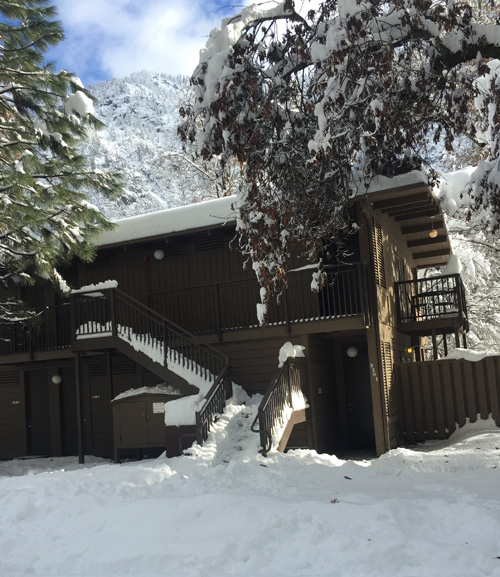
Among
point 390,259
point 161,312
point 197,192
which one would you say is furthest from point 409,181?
point 197,192

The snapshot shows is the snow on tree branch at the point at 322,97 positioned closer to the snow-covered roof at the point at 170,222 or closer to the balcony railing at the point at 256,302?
the balcony railing at the point at 256,302

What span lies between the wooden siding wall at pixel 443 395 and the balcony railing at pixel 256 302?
255 cm

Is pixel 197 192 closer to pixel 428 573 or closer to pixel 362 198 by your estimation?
pixel 362 198

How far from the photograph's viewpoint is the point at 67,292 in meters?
14.5

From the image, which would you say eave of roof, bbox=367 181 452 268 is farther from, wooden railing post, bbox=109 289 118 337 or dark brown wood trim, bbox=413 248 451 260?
wooden railing post, bbox=109 289 118 337

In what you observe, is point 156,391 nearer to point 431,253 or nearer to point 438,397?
point 438,397

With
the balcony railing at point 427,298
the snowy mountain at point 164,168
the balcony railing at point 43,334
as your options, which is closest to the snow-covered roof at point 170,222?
the snowy mountain at point 164,168

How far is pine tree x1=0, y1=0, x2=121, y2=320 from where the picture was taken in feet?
42.5

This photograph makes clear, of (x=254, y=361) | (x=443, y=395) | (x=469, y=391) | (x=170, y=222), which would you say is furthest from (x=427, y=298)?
(x=170, y=222)

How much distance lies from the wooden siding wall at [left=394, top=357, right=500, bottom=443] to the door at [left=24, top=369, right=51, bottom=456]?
9.56 meters

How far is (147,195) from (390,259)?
105 metres

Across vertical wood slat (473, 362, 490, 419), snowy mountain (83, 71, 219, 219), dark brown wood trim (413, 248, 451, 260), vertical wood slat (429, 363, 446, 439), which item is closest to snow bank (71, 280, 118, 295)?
vertical wood slat (429, 363, 446, 439)

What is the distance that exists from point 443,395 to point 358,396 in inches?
83.5

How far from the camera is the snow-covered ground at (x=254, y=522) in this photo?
5.42 meters
